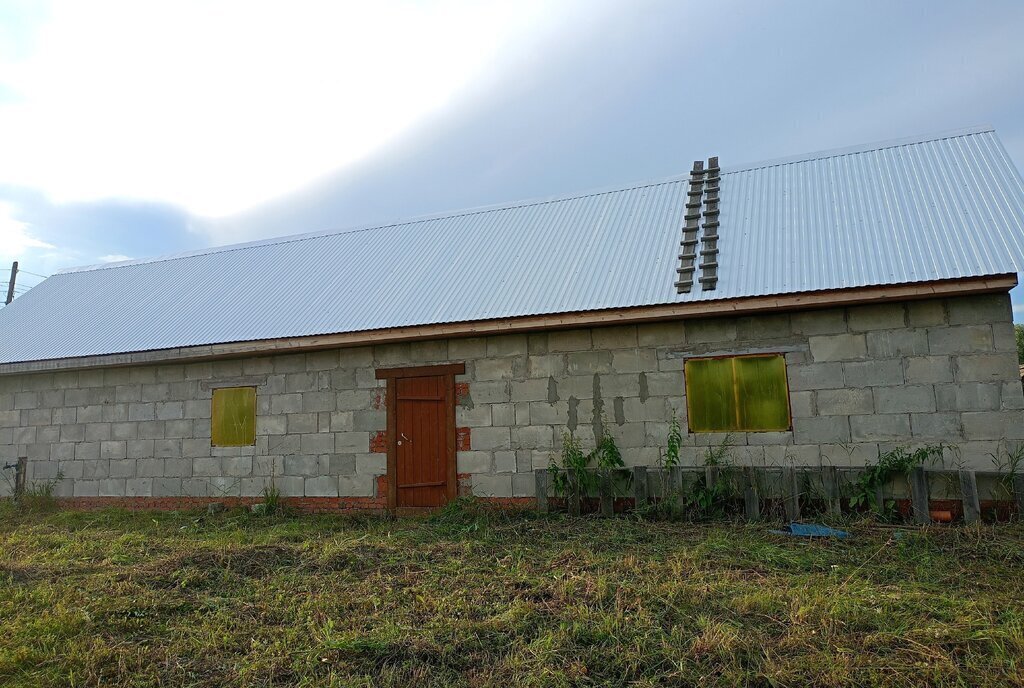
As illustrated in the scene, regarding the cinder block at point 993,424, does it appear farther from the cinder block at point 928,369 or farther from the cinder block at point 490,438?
the cinder block at point 490,438

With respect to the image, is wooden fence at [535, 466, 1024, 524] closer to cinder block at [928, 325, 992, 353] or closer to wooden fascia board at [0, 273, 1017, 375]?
cinder block at [928, 325, 992, 353]

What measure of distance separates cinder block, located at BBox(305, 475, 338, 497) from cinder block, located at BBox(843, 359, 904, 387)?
23.4 ft

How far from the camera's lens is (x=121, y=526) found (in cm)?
1079

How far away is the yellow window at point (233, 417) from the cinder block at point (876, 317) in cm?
867

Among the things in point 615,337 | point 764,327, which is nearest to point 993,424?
point 764,327

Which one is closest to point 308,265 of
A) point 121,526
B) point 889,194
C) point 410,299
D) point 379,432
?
point 410,299

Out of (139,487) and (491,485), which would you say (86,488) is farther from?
(491,485)

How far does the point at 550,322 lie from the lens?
10.0m

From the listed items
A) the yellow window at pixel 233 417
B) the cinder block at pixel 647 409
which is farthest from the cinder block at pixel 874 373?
the yellow window at pixel 233 417

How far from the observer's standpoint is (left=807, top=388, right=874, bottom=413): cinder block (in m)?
8.91

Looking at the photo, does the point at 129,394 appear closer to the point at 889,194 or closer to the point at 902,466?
the point at 902,466

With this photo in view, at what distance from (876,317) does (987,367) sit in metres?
1.25

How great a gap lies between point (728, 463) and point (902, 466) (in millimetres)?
1890

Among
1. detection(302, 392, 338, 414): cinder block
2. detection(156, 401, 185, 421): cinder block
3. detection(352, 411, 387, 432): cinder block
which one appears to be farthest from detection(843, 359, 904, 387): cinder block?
detection(156, 401, 185, 421): cinder block
